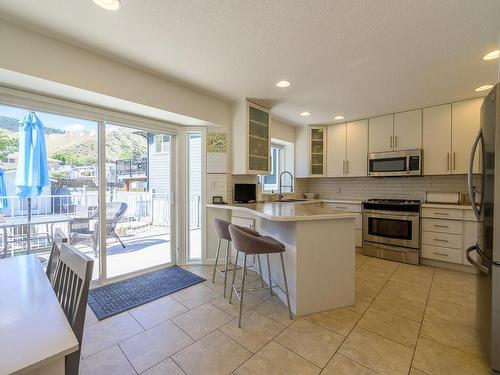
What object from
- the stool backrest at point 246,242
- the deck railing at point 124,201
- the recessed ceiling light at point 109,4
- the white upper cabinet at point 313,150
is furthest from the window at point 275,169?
the recessed ceiling light at point 109,4

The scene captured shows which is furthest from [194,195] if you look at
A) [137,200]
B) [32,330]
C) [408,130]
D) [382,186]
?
[408,130]

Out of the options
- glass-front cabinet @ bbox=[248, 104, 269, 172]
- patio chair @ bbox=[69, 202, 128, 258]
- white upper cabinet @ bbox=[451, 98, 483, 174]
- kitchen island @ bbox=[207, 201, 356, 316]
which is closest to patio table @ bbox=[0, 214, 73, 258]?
patio chair @ bbox=[69, 202, 128, 258]

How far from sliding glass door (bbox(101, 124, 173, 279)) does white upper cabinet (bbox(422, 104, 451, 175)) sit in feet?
12.5

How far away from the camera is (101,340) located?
175cm

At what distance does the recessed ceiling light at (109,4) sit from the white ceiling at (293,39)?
5 cm

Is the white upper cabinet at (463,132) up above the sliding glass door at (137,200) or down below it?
above

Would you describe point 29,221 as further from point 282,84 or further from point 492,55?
point 492,55

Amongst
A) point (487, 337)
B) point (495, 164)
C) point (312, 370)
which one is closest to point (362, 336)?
point (312, 370)

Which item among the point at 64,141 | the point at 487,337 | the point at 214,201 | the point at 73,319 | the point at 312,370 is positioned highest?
the point at 64,141

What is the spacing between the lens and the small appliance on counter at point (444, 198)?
328 centimetres

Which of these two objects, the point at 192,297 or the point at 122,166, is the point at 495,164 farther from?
the point at 122,166

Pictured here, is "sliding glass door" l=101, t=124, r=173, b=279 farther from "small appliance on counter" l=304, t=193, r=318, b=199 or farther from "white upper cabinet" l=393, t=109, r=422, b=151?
"white upper cabinet" l=393, t=109, r=422, b=151

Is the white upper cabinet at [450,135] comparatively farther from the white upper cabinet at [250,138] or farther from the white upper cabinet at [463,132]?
the white upper cabinet at [250,138]

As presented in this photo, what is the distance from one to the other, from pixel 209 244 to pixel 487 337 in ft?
9.42
